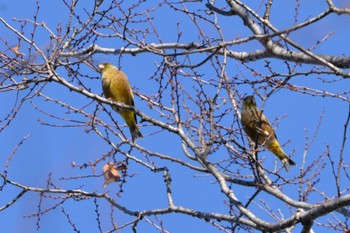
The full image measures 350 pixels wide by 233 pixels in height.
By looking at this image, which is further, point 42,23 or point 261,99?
point 42,23

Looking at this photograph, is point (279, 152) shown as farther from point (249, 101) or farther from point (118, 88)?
point (118, 88)

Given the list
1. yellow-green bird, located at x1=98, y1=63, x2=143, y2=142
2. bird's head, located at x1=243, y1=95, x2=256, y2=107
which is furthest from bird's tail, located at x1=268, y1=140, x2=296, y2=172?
yellow-green bird, located at x1=98, y1=63, x2=143, y2=142

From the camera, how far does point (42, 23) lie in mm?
5184

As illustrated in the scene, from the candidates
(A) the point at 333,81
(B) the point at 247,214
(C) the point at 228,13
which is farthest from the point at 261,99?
(C) the point at 228,13

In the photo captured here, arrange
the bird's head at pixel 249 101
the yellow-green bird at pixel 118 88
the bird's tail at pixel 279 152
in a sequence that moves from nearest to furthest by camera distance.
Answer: the bird's head at pixel 249 101 < the bird's tail at pixel 279 152 < the yellow-green bird at pixel 118 88

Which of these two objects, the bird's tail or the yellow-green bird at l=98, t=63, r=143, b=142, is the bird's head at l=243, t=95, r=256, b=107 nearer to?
the bird's tail

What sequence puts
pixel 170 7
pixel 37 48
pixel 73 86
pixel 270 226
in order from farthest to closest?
pixel 170 7, pixel 73 86, pixel 37 48, pixel 270 226

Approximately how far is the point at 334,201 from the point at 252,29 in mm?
2799

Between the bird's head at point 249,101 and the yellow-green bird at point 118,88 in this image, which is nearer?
the bird's head at point 249,101

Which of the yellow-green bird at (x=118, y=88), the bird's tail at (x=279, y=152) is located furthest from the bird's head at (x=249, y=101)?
the yellow-green bird at (x=118, y=88)

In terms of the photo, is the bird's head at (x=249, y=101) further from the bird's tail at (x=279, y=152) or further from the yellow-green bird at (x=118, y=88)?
the yellow-green bird at (x=118, y=88)

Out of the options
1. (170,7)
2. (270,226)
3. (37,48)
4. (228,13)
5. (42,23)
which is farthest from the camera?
(228,13)

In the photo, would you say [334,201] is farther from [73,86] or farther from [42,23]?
[42,23]

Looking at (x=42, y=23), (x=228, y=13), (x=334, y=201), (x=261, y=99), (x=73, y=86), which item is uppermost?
(x=228, y=13)
